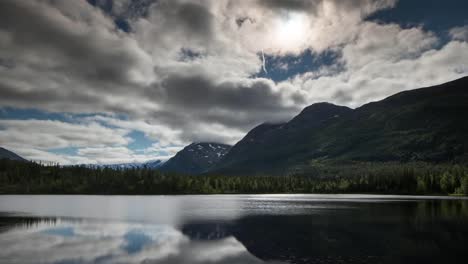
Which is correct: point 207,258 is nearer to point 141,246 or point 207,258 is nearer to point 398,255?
point 141,246

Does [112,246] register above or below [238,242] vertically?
above

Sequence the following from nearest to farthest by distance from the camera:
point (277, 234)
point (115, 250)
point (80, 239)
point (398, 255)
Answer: point (398, 255), point (115, 250), point (80, 239), point (277, 234)

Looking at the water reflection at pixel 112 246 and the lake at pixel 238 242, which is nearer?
the lake at pixel 238 242

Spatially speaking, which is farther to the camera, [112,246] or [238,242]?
[238,242]

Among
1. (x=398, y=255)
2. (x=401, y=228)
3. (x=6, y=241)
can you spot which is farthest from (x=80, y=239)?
(x=401, y=228)

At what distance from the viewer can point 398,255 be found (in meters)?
43.2

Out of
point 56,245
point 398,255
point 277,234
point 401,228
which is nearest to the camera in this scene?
point 398,255

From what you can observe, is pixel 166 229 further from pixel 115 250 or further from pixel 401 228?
pixel 401 228

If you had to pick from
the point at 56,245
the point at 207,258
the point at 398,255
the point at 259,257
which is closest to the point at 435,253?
the point at 398,255

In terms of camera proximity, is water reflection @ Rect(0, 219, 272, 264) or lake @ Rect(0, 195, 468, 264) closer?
lake @ Rect(0, 195, 468, 264)

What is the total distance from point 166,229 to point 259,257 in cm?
3300

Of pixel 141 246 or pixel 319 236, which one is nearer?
pixel 141 246

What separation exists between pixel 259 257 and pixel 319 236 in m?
18.7

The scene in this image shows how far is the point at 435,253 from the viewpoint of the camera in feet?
145
